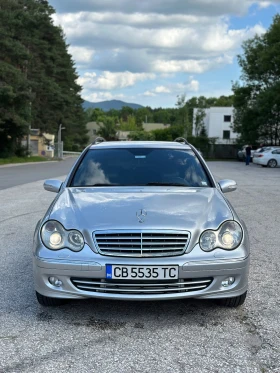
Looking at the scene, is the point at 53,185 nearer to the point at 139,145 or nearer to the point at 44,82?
A: the point at 139,145

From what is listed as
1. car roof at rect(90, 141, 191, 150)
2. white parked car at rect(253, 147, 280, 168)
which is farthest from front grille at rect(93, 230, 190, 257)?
white parked car at rect(253, 147, 280, 168)

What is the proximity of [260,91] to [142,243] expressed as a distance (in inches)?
1853

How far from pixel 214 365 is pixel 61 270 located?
143 cm

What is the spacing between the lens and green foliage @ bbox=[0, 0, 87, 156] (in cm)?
3400

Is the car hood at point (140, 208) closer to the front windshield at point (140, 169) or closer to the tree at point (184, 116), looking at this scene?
the front windshield at point (140, 169)

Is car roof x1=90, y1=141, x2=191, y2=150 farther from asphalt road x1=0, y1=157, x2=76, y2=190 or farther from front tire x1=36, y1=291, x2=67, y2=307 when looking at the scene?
asphalt road x1=0, y1=157, x2=76, y2=190

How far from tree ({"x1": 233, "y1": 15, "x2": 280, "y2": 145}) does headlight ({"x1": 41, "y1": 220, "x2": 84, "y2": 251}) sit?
4037 centimetres

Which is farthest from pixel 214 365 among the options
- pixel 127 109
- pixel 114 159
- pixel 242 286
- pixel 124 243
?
pixel 127 109

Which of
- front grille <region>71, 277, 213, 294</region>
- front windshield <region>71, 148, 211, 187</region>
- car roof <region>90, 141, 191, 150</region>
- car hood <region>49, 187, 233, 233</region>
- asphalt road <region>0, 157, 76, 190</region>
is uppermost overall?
car roof <region>90, 141, 191, 150</region>

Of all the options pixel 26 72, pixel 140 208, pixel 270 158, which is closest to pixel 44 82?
pixel 26 72

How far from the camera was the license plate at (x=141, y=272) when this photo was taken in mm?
3619

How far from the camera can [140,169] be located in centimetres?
522

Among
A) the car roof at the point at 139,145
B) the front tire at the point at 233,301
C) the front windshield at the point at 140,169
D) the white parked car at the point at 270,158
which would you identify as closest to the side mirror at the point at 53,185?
the front windshield at the point at 140,169

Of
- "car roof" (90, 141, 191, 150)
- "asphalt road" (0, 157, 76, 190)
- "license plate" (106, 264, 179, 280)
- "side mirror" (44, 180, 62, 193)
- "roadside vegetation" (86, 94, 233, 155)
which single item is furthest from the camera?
"roadside vegetation" (86, 94, 233, 155)
